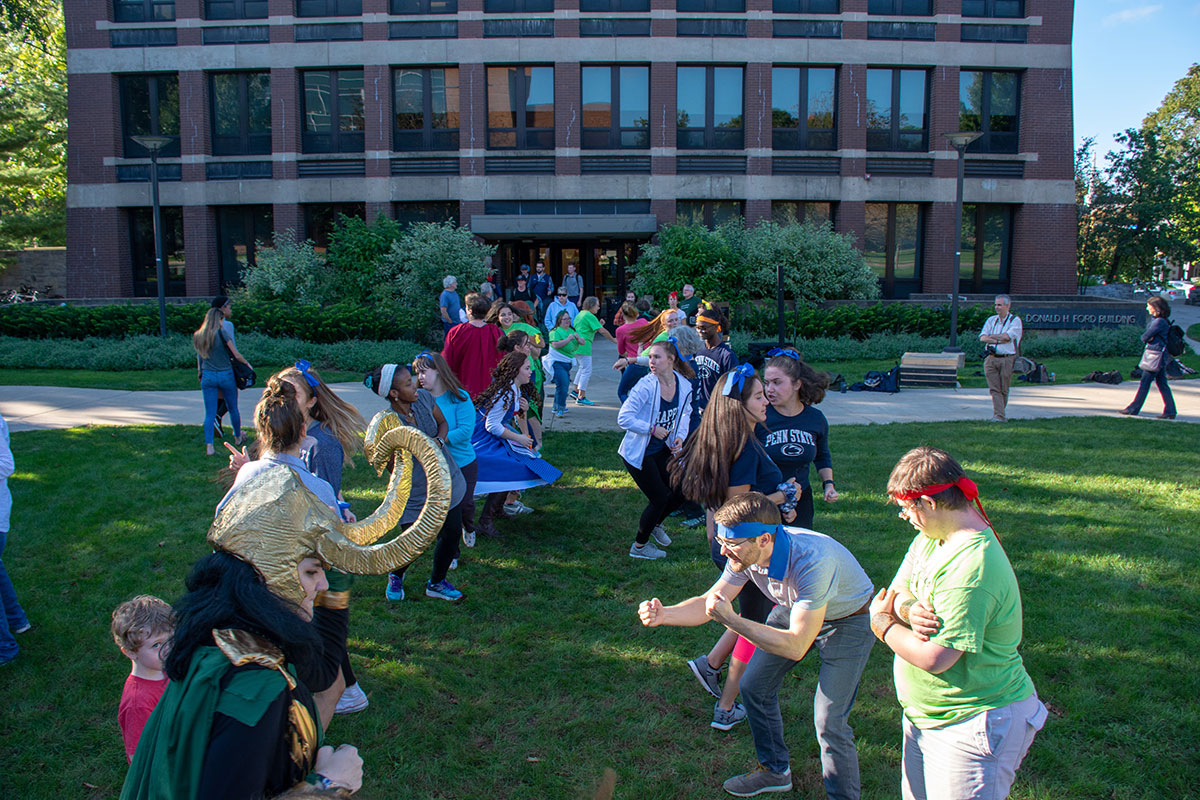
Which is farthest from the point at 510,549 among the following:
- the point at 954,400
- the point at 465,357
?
the point at 954,400

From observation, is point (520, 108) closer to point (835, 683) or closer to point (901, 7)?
point (901, 7)

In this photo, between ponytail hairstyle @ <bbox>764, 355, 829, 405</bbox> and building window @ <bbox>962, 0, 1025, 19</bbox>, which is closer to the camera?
ponytail hairstyle @ <bbox>764, 355, 829, 405</bbox>

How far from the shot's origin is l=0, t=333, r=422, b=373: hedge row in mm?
16656

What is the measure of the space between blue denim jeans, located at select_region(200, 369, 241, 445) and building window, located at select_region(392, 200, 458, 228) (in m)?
17.4

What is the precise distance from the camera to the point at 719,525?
3230 millimetres

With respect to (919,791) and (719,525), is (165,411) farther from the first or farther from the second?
(919,791)

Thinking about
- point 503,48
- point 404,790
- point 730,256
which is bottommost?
point 404,790

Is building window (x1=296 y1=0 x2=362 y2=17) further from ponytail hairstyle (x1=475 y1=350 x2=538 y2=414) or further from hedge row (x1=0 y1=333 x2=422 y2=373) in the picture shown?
ponytail hairstyle (x1=475 y1=350 x2=538 y2=414)

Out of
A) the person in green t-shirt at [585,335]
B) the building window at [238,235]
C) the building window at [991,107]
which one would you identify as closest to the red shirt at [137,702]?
the person in green t-shirt at [585,335]

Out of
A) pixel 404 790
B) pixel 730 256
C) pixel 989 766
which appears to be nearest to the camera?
pixel 989 766

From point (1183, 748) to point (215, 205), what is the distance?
91.8 ft

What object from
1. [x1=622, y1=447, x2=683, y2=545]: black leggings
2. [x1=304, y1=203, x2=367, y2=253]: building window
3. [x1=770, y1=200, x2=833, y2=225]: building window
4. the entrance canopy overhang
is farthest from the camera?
[x1=304, y1=203, x2=367, y2=253]: building window

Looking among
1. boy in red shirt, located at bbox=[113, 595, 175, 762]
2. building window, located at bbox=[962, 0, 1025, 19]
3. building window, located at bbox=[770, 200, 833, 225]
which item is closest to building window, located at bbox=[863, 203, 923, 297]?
building window, located at bbox=[770, 200, 833, 225]

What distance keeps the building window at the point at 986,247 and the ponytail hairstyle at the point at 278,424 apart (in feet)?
88.2
